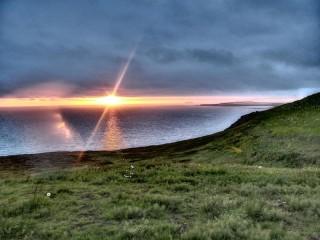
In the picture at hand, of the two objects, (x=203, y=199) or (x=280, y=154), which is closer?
(x=203, y=199)

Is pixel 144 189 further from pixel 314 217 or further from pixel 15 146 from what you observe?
pixel 15 146

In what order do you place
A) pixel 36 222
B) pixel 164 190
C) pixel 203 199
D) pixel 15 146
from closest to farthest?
pixel 36 222, pixel 203 199, pixel 164 190, pixel 15 146

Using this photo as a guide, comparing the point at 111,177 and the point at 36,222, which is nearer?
the point at 36,222

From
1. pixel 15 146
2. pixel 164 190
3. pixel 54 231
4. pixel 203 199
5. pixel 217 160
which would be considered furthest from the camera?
pixel 15 146

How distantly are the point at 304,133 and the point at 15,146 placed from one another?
82.6 meters

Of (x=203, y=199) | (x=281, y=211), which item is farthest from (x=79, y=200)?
(x=281, y=211)

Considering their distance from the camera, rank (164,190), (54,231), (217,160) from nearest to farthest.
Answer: (54,231) < (164,190) < (217,160)

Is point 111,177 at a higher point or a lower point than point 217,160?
higher

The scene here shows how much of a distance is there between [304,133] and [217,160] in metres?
13.1

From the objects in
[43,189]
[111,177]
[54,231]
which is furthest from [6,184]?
[54,231]

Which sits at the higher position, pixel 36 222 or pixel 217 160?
pixel 36 222

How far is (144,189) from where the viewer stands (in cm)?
1426

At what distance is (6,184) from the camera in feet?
57.7

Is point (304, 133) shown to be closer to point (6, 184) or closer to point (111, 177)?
point (111, 177)
